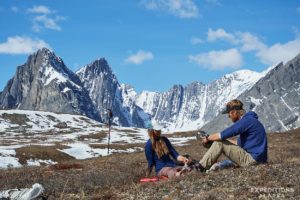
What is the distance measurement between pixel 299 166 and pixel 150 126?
5.18m

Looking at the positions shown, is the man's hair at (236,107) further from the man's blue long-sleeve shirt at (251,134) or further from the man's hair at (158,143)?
the man's hair at (158,143)

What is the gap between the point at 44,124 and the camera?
520ft

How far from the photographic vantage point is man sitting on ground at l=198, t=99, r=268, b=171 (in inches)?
625

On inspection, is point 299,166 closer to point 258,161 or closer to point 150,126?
point 258,161

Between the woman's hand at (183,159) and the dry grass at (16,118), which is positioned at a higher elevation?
the dry grass at (16,118)

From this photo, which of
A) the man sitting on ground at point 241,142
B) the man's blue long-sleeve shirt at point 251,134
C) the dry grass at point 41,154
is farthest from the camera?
the dry grass at point 41,154

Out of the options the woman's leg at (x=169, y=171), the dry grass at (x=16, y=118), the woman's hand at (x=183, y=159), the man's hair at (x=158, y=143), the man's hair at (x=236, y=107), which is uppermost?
the dry grass at (x=16, y=118)

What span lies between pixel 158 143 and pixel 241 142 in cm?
283

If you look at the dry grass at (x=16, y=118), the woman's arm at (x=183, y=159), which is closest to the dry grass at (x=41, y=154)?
the woman's arm at (x=183, y=159)

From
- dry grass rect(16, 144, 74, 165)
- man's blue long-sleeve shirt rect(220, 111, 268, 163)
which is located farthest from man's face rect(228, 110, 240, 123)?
dry grass rect(16, 144, 74, 165)

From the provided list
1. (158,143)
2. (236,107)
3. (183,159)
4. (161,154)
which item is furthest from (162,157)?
(236,107)

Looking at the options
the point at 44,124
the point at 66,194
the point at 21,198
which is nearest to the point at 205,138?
the point at 66,194

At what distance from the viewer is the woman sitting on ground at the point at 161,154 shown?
1709 centimetres

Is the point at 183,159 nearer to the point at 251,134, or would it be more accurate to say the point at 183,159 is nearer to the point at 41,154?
the point at 251,134
